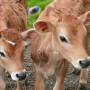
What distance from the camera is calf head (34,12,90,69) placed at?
9.85m

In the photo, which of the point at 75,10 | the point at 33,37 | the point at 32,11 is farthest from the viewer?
the point at 32,11

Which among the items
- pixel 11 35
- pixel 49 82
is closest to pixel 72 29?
pixel 11 35

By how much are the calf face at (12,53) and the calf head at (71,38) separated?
0.53 metres

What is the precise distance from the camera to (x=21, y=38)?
33.9 feet

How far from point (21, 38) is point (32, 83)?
234 cm

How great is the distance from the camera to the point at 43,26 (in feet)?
34.3

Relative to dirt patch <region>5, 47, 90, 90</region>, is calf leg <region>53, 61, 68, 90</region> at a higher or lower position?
higher

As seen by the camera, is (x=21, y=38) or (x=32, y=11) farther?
(x=32, y=11)

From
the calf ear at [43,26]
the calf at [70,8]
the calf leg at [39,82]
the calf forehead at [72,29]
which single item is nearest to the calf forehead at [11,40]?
the calf ear at [43,26]

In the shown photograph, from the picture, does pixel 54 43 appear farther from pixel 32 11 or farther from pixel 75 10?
pixel 32 11

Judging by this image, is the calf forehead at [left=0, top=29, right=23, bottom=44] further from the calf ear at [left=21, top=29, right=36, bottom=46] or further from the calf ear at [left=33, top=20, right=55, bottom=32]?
the calf ear at [left=33, top=20, right=55, bottom=32]

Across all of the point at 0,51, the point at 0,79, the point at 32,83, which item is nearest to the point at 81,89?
the point at 32,83

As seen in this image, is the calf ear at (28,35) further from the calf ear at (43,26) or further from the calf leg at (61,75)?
the calf leg at (61,75)

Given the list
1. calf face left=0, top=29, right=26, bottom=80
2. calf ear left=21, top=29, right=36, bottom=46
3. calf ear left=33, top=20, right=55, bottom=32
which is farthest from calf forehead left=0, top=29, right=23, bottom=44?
calf ear left=33, top=20, right=55, bottom=32
